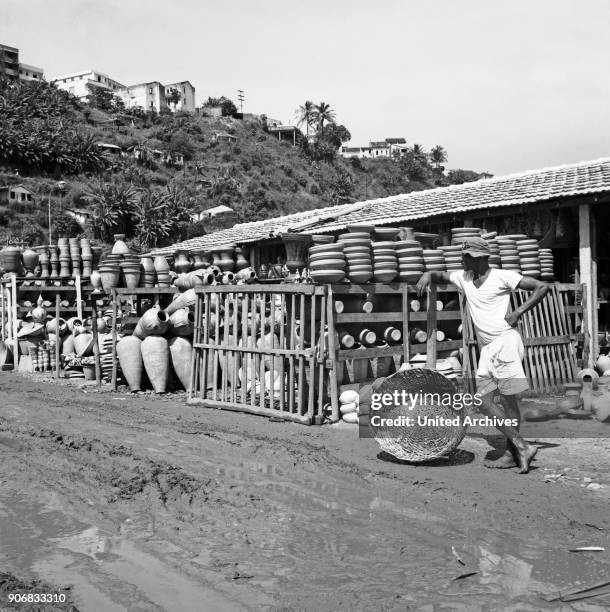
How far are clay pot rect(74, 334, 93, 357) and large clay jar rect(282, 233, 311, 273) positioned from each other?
14.7 ft

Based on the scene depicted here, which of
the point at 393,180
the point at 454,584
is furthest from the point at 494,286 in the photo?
the point at 393,180

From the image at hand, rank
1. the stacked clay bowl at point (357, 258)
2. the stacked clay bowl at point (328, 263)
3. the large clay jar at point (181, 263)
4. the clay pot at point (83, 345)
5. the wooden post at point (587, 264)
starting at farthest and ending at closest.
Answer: the large clay jar at point (181, 263), the clay pot at point (83, 345), the wooden post at point (587, 264), the stacked clay bowl at point (357, 258), the stacked clay bowl at point (328, 263)

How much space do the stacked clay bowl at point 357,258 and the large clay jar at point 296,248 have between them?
6.36 ft

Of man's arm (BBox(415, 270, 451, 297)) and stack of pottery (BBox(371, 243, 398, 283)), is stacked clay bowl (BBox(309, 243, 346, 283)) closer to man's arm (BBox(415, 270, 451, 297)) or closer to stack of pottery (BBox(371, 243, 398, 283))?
stack of pottery (BBox(371, 243, 398, 283))

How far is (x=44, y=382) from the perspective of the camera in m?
11.3

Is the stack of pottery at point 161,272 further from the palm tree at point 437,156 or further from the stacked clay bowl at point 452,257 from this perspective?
the palm tree at point 437,156

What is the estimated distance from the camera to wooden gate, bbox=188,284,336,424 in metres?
7.24

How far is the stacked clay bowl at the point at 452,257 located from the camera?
8641mm

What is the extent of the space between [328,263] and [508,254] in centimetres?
315

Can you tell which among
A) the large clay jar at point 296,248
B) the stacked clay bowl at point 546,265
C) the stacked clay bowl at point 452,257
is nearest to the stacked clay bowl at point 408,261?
the stacked clay bowl at point 452,257

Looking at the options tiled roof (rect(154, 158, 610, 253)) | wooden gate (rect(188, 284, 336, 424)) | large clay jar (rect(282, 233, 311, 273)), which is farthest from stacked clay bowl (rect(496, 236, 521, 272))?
wooden gate (rect(188, 284, 336, 424))

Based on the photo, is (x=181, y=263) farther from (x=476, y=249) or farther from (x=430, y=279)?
(x=476, y=249)

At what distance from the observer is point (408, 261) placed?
25.8 feet

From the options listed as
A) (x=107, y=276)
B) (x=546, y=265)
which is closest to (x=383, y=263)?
(x=546, y=265)
